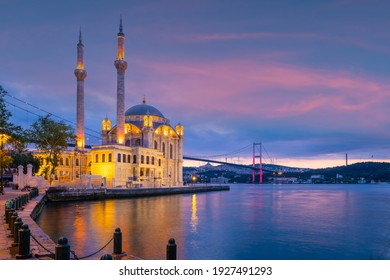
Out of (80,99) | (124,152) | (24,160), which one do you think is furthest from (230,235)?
(80,99)

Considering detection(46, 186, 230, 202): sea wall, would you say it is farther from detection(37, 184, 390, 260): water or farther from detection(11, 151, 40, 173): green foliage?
detection(11, 151, 40, 173): green foliage

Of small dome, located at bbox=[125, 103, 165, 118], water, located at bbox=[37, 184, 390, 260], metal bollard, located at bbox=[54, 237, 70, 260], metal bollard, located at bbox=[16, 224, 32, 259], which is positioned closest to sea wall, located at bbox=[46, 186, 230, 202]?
water, located at bbox=[37, 184, 390, 260]

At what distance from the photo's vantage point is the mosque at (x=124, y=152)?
63.0 metres

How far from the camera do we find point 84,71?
70125 millimetres

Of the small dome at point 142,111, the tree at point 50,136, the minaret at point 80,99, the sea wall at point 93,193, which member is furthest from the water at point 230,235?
the small dome at point 142,111

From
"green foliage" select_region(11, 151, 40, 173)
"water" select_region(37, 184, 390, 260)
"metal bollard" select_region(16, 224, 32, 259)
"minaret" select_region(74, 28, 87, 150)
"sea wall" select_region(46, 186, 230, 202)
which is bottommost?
"water" select_region(37, 184, 390, 260)

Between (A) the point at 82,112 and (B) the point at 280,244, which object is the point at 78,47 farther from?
(B) the point at 280,244

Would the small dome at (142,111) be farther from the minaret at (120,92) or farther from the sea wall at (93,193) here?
the sea wall at (93,193)

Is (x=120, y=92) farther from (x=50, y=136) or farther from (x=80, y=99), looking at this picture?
(x=50, y=136)

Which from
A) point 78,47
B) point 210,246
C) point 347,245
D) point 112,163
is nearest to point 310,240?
point 347,245

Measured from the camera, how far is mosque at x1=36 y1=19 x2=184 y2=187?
63031 mm

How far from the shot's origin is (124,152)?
64.6 meters

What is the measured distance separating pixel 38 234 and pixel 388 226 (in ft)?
85.3
